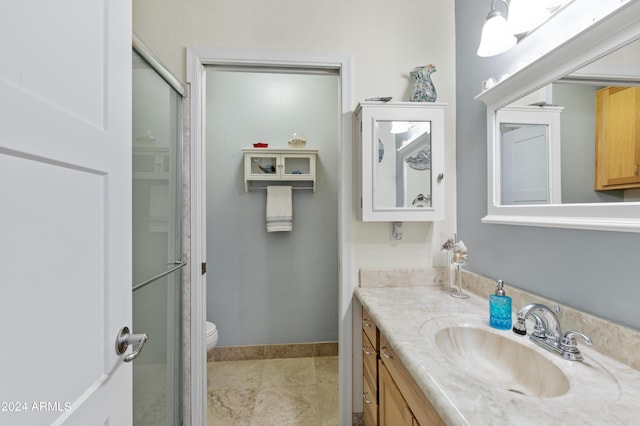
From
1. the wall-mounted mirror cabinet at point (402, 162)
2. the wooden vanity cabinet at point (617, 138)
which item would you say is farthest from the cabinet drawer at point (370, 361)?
the wooden vanity cabinet at point (617, 138)

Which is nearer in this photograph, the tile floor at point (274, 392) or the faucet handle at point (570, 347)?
the faucet handle at point (570, 347)

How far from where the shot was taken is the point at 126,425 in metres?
0.72

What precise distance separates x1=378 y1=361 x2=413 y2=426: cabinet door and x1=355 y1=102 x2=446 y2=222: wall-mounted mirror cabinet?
2.29ft

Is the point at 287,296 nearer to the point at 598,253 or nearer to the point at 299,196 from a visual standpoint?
the point at 299,196

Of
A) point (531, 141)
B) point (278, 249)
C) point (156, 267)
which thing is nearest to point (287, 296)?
point (278, 249)

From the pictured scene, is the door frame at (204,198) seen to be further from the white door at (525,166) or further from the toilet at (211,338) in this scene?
the white door at (525,166)

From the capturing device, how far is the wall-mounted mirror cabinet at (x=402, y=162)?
1388mm

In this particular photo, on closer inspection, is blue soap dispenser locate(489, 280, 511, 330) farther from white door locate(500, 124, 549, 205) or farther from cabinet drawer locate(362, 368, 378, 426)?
cabinet drawer locate(362, 368, 378, 426)

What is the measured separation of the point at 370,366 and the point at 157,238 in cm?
116

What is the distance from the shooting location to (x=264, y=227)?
2344 mm

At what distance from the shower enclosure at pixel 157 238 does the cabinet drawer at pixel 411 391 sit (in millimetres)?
976

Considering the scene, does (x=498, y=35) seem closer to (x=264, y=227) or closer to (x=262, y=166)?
(x=262, y=166)

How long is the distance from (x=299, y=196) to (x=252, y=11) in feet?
4.34

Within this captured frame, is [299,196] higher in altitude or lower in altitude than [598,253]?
higher
